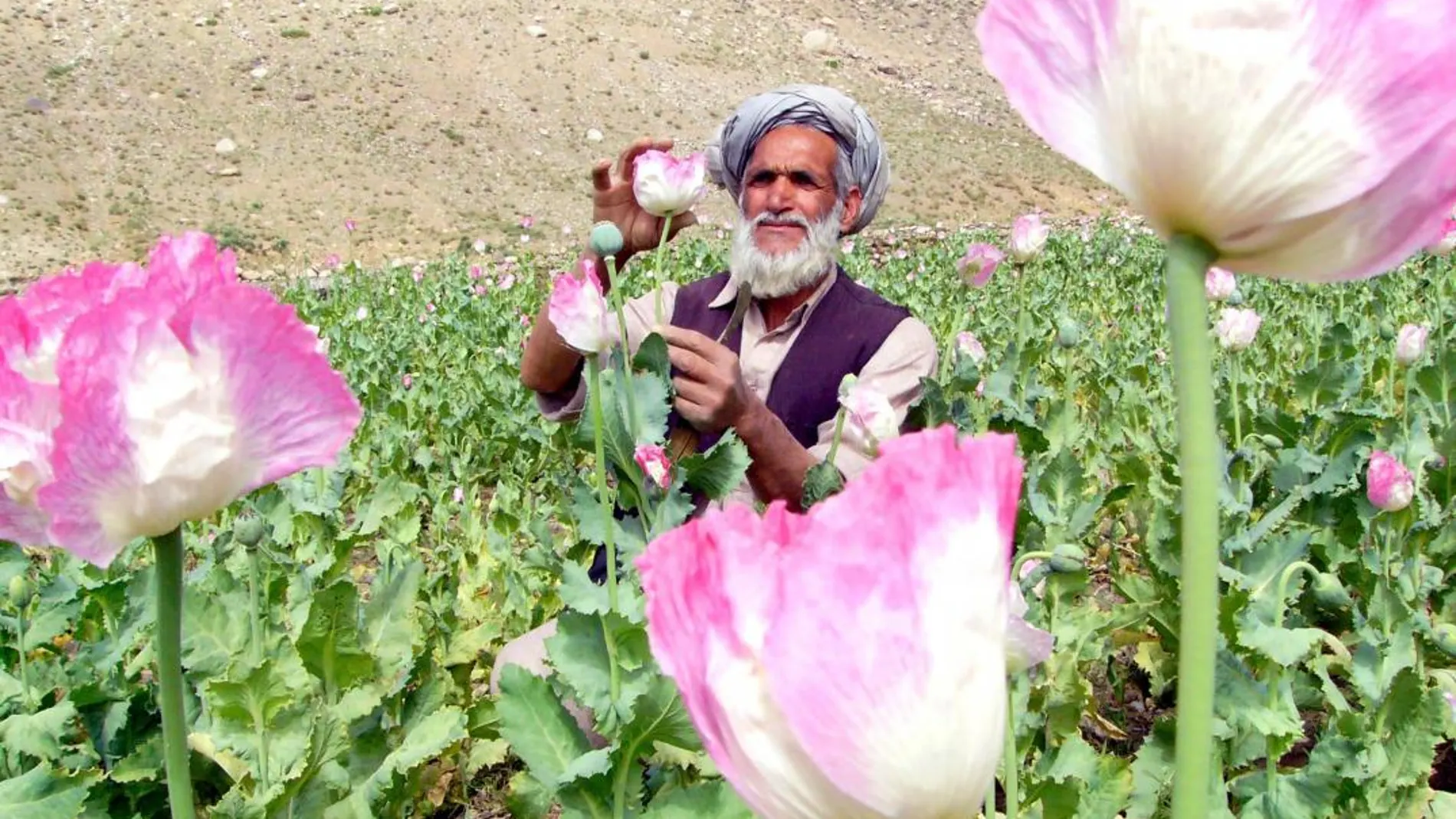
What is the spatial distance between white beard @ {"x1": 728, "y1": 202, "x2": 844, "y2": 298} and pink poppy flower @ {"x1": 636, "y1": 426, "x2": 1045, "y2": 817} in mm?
2033

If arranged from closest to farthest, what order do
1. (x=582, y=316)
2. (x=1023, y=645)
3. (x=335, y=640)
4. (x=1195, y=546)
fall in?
(x=1195, y=546), (x=1023, y=645), (x=582, y=316), (x=335, y=640)

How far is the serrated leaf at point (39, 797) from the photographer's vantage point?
1.50m

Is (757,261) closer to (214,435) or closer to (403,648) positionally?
(403,648)

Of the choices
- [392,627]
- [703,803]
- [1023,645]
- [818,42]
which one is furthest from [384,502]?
[818,42]

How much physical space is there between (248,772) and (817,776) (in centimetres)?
168

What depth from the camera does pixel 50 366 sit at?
63 cm

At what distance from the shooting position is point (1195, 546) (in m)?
0.38

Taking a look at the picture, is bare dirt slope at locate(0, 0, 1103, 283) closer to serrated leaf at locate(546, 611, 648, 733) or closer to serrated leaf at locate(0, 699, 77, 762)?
serrated leaf at locate(0, 699, 77, 762)

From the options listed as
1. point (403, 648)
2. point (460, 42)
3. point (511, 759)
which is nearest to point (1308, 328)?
point (511, 759)

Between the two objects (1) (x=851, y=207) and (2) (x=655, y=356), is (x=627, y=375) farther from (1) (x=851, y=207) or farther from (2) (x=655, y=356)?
(1) (x=851, y=207)

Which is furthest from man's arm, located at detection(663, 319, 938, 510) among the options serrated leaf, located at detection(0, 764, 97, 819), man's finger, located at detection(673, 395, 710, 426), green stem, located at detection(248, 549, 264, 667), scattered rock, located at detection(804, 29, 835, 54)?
scattered rock, located at detection(804, 29, 835, 54)

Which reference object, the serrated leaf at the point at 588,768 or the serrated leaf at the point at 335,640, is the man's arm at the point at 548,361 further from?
the serrated leaf at the point at 588,768

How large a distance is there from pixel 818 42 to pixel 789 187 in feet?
102

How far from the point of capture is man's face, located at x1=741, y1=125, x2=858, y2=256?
2508 millimetres
